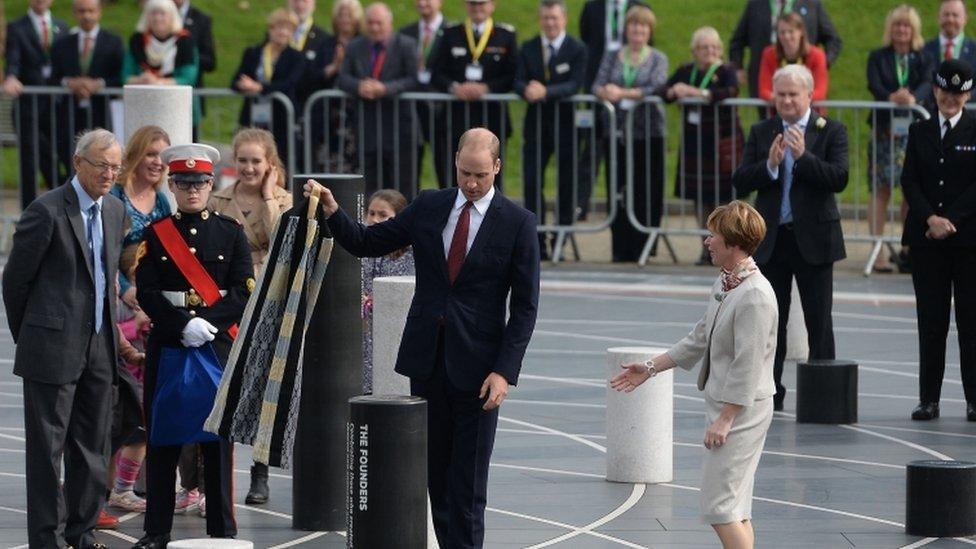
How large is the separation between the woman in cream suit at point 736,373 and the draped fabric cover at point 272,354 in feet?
6.18

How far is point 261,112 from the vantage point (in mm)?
22031

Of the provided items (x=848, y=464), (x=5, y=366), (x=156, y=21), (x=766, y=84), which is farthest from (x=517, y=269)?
(x=156, y=21)

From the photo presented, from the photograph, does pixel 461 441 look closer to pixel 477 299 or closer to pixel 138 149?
pixel 477 299

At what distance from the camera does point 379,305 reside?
10.3 metres

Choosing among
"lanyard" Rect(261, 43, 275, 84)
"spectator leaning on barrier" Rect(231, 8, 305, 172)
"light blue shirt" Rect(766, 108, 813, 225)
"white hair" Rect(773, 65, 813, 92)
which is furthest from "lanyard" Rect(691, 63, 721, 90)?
"white hair" Rect(773, 65, 813, 92)

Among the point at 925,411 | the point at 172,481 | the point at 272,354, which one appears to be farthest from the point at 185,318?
the point at 925,411

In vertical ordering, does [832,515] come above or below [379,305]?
below

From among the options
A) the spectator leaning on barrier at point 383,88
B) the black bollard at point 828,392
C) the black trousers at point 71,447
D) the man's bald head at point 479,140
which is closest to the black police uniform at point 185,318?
the black trousers at point 71,447

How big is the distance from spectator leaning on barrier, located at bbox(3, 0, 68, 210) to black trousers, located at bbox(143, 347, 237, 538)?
12.8 metres

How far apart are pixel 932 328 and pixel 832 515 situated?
3369mm

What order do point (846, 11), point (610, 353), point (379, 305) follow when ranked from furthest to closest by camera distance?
1. point (846, 11)
2. point (610, 353)
3. point (379, 305)

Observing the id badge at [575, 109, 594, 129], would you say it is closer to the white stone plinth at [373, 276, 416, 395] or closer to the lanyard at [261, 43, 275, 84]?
the lanyard at [261, 43, 275, 84]

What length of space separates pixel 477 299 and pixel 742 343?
3.87 feet

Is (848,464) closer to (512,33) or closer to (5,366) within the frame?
(5,366)
